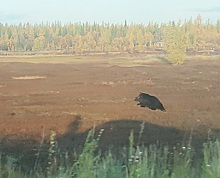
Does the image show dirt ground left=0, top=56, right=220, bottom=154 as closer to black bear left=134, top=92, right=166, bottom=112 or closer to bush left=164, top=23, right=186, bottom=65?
black bear left=134, top=92, right=166, bottom=112

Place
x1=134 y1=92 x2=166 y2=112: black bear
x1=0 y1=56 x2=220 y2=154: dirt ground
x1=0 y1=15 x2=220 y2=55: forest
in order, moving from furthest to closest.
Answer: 1. x1=0 y1=15 x2=220 y2=55: forest
2. x1=134 y1=92 x2=166 y2=112: black bear
3. x1=0 y1=56 x2=220 y2=154: dirt ground

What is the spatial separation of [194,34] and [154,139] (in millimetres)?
114075

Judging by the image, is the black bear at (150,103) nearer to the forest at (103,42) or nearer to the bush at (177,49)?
the bush at (177,49)

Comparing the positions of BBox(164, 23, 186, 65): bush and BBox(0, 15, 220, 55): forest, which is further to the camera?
BBox(0, 15, 220, 55): forest

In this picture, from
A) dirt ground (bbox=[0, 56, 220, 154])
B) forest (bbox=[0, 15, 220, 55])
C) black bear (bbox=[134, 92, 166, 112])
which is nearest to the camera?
dirt ground (bbox=[0, 56, 220, 154])

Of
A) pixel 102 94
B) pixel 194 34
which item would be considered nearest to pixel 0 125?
pixel 102 94

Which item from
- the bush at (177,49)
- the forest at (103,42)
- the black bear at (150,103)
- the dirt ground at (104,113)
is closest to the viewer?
the dirt ground at (104,113)

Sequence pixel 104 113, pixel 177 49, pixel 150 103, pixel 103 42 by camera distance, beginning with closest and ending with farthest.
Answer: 1. pixel 104 113
2. pixel 150 103
3. pixel 177 49
4. pixel 103 42

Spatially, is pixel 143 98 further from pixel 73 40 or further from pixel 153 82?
pixel 73 40

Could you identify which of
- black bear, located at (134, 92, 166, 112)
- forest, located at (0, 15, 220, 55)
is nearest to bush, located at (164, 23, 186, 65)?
forest, located at (0, 15, 220, 55)

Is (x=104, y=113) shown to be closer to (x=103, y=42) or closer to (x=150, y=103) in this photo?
(x=150, y=103)

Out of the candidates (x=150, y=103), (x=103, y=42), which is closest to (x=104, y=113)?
(x=150, y=103)

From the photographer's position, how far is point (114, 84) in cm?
4153

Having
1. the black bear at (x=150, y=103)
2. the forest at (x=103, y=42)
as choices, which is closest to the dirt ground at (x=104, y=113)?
the black bear at (x=150, y=103)
